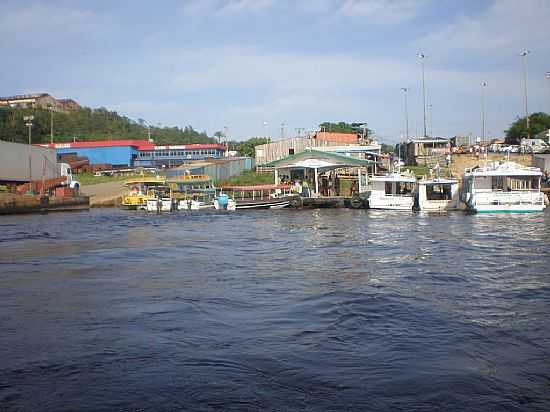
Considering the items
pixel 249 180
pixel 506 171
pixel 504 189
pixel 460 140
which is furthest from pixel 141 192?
pixel 460 140

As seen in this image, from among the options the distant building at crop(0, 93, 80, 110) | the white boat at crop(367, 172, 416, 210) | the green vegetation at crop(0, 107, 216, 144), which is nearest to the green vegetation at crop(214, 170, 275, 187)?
the white boat at crop(367, 172, 416, 210)

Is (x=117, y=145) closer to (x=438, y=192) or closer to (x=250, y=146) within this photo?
(x=250, y=146)

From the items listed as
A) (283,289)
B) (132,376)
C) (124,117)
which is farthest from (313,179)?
(124,117)

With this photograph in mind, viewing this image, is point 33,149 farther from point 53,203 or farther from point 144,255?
point 144,255

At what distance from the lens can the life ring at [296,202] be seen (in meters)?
35.8

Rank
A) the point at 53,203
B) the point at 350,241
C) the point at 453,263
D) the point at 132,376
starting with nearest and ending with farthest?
the point at 132,376, the point at 453,263, the point at 350,241, the point at 53,203

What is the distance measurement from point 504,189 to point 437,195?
Answer: 4.46 metres

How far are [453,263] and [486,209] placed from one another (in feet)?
60.4

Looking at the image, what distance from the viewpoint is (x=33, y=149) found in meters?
43.8

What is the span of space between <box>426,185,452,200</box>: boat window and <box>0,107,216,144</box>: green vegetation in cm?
6003

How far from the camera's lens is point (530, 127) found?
64.8 metres

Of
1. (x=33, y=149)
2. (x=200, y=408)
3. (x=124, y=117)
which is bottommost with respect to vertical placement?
(x=200, y=408)

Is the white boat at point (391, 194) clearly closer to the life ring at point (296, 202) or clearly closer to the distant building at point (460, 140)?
the life ring at point (296, 202)

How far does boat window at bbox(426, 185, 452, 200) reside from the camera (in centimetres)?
3431
